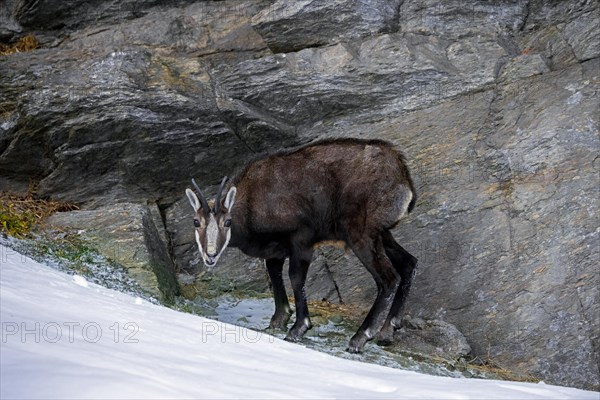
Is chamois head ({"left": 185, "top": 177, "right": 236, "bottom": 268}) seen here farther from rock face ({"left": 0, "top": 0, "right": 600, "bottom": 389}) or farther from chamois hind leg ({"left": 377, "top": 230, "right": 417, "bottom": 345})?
chamois hind leg ({"left": 377, "top": 230, "right": 417, "bottom": 345})

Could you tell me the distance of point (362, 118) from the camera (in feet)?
36.4

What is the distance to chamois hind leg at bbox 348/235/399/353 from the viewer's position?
29.4 ft

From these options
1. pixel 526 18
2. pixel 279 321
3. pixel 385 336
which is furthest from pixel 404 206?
pixel 526 18

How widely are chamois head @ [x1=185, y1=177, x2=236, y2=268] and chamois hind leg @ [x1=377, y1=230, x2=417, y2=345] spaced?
1790 millimetres

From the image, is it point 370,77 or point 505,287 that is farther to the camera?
point 370,77

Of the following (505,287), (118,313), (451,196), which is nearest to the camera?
(118,313)

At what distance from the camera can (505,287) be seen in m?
9.53

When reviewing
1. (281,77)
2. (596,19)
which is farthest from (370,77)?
(596,19)

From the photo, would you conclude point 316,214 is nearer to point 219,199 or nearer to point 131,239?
point 219,199

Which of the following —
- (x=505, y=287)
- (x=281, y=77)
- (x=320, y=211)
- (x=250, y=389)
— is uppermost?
(x=250, y=389)

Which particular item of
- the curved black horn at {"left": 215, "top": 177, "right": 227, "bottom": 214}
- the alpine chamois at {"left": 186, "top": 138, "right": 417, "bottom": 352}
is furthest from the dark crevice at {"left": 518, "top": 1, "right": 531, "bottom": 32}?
the curved black horn at {"left": 215, "top": 177, "right": 227, "bottom": 214}

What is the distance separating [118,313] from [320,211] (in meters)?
4.03

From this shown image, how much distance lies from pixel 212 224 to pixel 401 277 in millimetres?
2241

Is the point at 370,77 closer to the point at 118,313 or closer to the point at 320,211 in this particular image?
the point at 320,211
